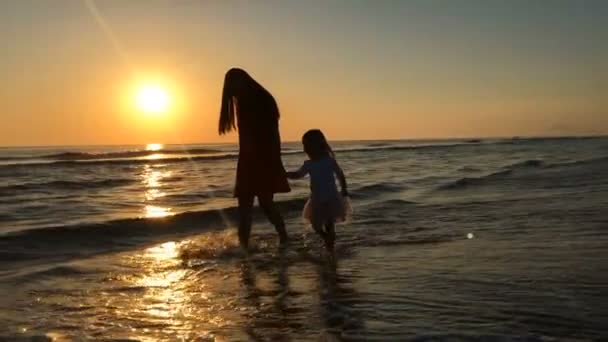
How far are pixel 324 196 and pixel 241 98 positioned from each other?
4.76ft

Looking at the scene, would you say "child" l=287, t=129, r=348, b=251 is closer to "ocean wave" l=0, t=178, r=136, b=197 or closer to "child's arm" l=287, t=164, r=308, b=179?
"child's arm" l=287, t=164, r=308, b=179

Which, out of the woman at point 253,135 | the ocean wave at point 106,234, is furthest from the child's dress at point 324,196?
the ocean wave at point 106,234

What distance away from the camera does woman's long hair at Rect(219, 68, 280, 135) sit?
7293mm

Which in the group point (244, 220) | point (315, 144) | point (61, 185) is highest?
point (315, 144)

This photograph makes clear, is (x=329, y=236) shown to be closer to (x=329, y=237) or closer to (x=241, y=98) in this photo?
(x=329, y=237)

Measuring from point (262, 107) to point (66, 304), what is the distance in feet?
10.6

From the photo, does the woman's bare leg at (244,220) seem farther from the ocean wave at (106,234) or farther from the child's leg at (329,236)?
the ocean wave at (106,234)

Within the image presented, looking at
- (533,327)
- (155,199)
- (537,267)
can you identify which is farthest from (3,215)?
(533,327)

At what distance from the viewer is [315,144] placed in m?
7.31

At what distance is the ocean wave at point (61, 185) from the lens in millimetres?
16389

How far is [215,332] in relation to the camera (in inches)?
161

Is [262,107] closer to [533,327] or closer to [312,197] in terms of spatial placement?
[312,197]

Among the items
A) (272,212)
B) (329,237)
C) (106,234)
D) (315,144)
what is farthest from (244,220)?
(106,234)

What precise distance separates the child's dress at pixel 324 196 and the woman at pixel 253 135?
403mm
